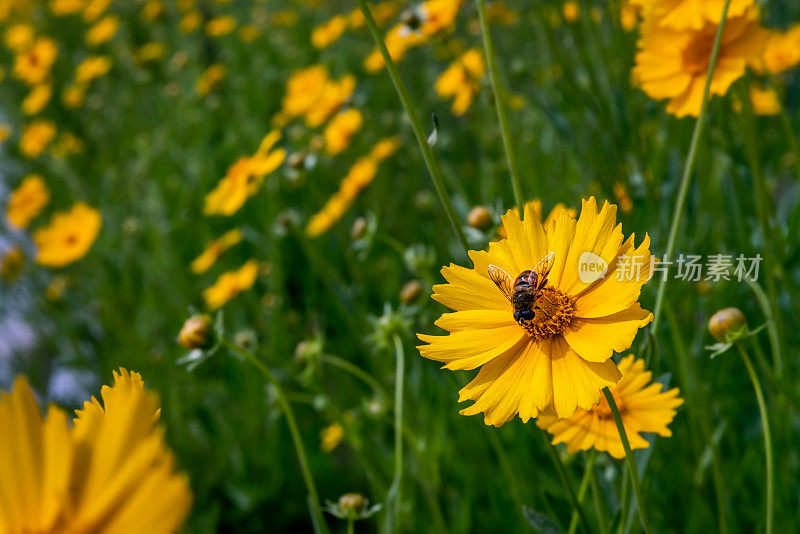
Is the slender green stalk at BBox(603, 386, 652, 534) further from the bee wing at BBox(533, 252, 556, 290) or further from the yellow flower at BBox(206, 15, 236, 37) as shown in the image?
the yellow flower at BBox(206, 15, 236, 37)

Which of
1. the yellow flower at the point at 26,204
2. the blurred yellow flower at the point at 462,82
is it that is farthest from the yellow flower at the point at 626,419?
the yellow flower at the point at 26,204

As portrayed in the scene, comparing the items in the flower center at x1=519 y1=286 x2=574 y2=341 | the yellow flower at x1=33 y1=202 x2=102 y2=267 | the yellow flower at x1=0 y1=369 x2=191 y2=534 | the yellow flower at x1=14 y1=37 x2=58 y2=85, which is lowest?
the yellow flower at x1=33 y1=202 x2=102 y2=267

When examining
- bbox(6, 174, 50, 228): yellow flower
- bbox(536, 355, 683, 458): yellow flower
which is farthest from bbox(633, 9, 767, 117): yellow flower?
bbox(6, 174, 50, 228): yellow flower

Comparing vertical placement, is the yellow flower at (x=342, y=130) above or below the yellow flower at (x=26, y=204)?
below

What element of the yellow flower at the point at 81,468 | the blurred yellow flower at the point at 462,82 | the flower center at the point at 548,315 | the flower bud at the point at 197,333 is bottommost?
the blurred yellow flower at the point at 462,82

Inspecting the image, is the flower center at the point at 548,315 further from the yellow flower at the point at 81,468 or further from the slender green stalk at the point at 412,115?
the yellow flower at the point at 81,468
